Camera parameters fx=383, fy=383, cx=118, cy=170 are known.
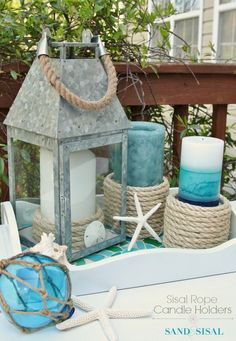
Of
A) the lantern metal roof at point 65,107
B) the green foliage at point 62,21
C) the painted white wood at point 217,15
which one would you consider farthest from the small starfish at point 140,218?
the painted white wood at point 217,15

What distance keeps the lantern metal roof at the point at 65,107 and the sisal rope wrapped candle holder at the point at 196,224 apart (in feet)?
0.70

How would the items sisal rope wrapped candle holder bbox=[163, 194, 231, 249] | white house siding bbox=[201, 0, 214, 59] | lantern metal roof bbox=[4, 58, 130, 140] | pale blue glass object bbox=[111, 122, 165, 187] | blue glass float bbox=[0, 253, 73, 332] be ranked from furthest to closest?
white house siding bbox=[201, 0, 214, 59] < pale blue glass object bbox=[111, 122, 165, 187] < sisal rope wrapped candle holder bbox=[163, 194, 231, 249] < lantern metal roof bbox=[4, 58, 130, 140] < blue glass float bbox=[0, 253, 73, 332]

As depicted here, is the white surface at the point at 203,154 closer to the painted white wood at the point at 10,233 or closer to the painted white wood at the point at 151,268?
the painted white wood at the point at 151,268

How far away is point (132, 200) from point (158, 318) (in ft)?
1.02

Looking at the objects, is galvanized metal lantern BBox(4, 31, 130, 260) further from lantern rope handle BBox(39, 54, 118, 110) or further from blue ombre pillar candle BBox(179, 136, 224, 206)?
blue ombre pillar candle BBox(179, 136, 224, 206)

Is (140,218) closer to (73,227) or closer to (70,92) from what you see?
(73,227)

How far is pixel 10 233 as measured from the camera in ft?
2.54

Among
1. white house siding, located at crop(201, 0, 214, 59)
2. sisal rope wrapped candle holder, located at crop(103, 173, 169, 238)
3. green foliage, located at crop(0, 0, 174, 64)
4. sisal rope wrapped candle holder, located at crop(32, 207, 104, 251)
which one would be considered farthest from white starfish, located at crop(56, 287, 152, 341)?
white house siding, located at crop(201, 0, 214, 59)

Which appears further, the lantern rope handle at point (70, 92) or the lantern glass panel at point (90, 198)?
the lantern glass panel at point (90, 198)

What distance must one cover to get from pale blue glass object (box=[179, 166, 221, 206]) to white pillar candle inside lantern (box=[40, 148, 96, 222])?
0.19m

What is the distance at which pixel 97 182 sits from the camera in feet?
2.70

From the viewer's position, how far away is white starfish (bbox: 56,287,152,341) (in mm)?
590

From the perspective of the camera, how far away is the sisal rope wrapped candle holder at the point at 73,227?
30.2 inches

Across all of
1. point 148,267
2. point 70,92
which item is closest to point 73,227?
point 148,267
